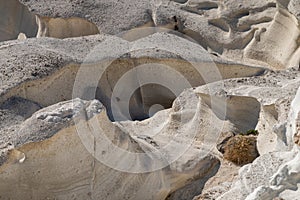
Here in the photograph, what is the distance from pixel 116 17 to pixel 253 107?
1.37 meters

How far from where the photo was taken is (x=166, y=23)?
4.42 m

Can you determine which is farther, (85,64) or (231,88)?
(85,64)

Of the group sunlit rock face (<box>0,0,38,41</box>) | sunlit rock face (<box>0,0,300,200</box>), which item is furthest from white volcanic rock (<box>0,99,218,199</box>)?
sunlit rock face (<box>0,0,38,41</box>)

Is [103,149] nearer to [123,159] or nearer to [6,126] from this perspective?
[123,159]

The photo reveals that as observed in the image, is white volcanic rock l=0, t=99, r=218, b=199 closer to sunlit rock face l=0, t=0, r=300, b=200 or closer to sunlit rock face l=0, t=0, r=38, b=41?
sunlit rock face l=0, t=0, r=300, b=200

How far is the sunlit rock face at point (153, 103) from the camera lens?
2.78 m

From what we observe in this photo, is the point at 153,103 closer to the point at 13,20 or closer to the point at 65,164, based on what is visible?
the point at 65,164

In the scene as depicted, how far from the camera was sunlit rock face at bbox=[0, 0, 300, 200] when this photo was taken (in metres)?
2.78

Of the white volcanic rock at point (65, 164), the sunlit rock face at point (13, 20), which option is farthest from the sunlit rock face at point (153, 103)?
the sunlit rock face at point (13, 20)

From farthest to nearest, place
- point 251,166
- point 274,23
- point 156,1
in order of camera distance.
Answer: point 156,1 → point 274,23 → point 251,166

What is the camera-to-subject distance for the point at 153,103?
12.6ft

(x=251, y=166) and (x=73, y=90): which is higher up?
(x=251, y=166)

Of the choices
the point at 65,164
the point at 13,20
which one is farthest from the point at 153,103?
the point at 13,20

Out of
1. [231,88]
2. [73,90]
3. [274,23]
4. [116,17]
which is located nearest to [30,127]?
[73,90]
